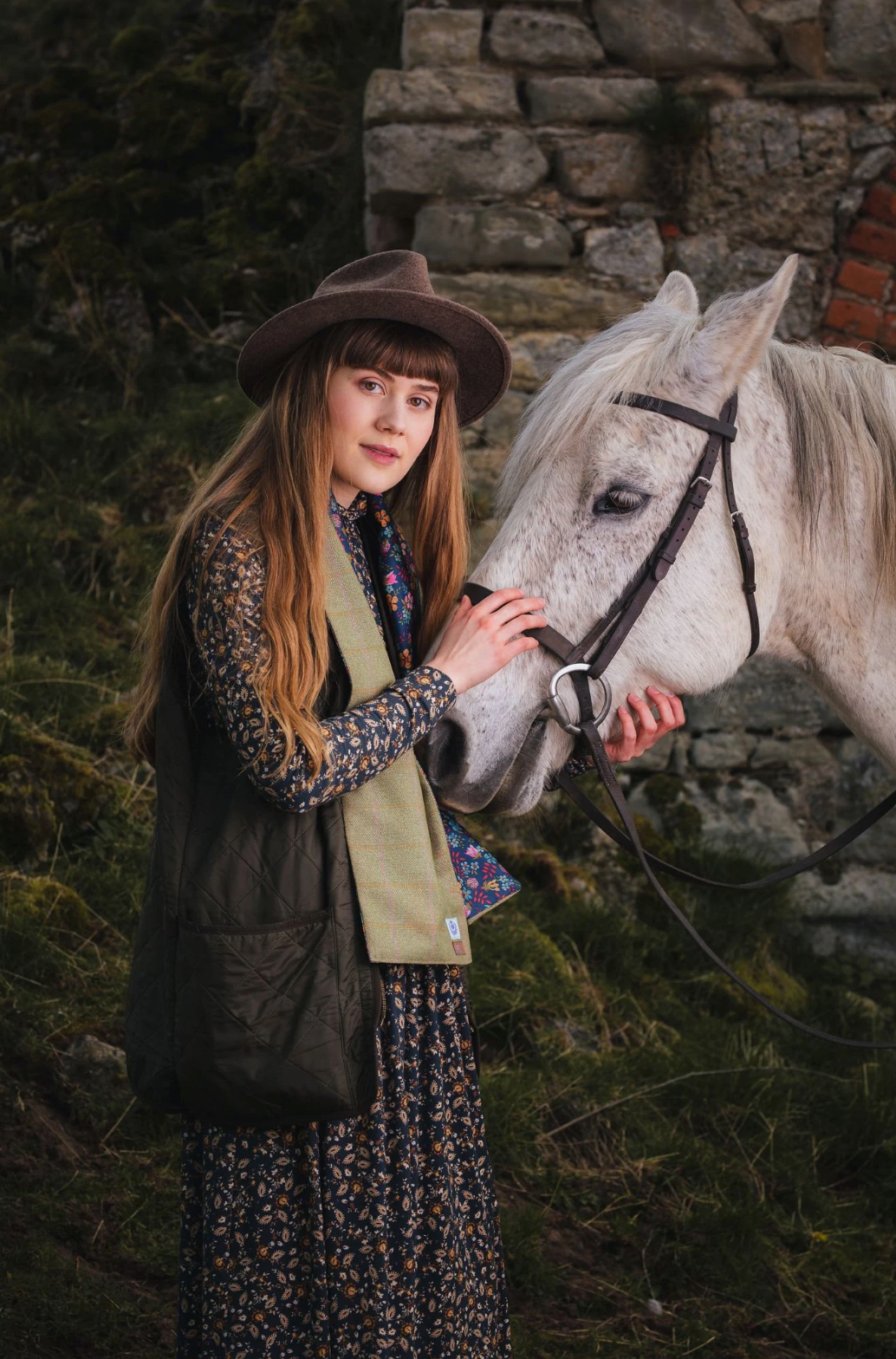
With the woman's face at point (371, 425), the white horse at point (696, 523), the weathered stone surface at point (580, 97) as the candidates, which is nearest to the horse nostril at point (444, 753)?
the white horse at point (696, 523)

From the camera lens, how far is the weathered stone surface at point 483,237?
412 centimetres

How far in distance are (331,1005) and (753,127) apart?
3.90 meters

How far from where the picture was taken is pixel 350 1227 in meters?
1.59

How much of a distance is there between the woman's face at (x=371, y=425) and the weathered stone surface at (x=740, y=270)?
9.22 feet

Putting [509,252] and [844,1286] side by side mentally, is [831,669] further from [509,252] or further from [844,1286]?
[509,252]

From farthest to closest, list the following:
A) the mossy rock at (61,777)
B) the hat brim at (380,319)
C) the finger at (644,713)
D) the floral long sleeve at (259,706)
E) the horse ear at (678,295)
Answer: the mossy rock at (61,777), the horse ear at (678,295), the finger at (644,713), the hat brim at (380,319), the floral long sleeve at (259,706)

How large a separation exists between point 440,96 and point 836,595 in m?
3.03

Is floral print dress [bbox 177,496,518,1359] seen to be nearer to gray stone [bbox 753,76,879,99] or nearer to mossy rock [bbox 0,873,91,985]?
mossy rock [bbox 0,873,91,985]

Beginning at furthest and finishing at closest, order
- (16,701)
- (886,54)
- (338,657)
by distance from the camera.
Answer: (886,54)
(16,701)
(338,657)

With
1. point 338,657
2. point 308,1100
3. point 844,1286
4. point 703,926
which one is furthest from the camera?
point 703,926

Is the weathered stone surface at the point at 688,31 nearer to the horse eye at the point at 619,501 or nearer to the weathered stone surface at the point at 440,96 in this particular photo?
the weathered stone surface at the point at 440,96

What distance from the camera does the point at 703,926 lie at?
12.7 ft

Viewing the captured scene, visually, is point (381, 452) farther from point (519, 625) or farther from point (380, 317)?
point (519, 625)

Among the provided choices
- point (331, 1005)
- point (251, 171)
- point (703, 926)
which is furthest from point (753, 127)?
point (331, 1005)
